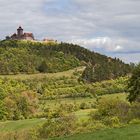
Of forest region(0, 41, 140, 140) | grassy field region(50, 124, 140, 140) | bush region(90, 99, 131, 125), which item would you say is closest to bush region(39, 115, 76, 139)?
forest region(0, 41, 140, 140)

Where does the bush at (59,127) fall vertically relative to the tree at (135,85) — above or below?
below

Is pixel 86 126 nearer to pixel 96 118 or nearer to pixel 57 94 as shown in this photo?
pixel 96 118

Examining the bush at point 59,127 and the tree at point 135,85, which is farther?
the tree at point 135,85

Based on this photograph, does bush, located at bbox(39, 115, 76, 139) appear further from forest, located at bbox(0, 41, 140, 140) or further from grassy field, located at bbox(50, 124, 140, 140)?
grassy field, located at bbox(50, 124, 140, 140)

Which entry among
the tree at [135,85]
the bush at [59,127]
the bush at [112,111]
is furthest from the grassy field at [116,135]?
the tree at [135,85]

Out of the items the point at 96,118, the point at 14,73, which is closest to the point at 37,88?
the point at 14,73

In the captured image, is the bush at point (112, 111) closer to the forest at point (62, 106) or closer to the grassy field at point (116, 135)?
the forest at point (62, 106)

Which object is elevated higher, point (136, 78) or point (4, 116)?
point (136, 78)

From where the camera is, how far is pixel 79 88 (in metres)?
165

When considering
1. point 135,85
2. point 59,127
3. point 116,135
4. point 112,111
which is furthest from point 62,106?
point 116,135

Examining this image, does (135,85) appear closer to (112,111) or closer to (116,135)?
(112,111)

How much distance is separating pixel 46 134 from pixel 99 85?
131m

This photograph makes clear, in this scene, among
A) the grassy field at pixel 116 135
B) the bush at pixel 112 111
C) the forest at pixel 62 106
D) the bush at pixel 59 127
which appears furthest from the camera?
the bush at pixel 112 111

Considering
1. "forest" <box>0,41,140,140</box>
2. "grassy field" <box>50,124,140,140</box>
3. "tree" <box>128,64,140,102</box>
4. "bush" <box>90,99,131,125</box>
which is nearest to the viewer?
"grassy field" <box>50,124,140,140</box>
